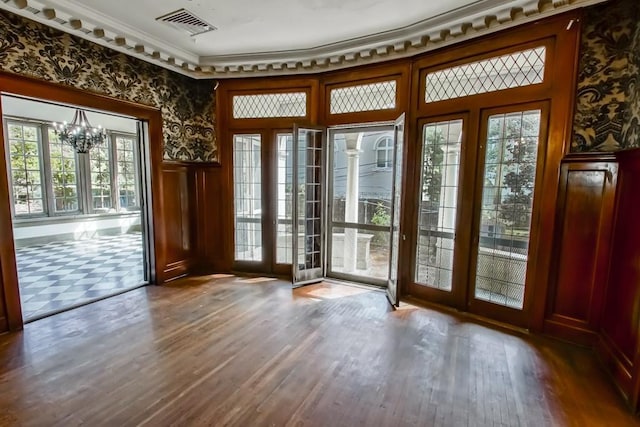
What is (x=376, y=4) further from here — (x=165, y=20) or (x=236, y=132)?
(x=236, y=132)

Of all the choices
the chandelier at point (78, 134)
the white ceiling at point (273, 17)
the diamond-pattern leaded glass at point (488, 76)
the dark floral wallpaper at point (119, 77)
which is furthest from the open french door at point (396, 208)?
the chandelier at point (78, 134)

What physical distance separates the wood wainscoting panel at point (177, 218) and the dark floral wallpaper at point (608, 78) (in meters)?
4.87

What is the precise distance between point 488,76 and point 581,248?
193 cm

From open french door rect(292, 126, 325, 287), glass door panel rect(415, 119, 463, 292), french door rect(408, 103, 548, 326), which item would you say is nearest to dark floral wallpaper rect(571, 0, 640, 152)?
french door rect(408, 103, 548, 326)

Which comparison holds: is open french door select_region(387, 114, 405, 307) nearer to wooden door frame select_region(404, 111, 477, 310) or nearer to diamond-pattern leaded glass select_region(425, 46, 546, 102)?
wooden door frame select_region(404, 111, 477, 310)

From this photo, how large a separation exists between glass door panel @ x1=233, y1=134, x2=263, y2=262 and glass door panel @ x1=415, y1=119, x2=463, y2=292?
2441mm

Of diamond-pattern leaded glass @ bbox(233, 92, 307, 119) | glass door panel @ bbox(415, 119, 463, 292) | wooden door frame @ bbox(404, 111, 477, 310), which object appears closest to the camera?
wooden door frame @ bbox(404, 111, 477, 310)

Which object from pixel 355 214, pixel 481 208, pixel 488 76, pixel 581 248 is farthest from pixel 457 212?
pixel 355 214

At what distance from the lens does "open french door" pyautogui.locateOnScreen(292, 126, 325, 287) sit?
174 inches

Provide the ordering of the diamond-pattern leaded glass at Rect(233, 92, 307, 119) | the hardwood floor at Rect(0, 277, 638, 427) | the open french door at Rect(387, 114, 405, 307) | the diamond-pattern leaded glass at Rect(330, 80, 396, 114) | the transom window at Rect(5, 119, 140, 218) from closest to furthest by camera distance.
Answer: the hardwood floor at Rect(0, 277, 638, 427)
the open french door at Rect(387, 114, 405, 307)
the diamond-pattern leaded glass at Rect(330, 80, 396, 114)
the diamond-pattern leaded glass at Rect(233, 92, 307, 119)
the transom window at Rect(5, 119, 140, 218)

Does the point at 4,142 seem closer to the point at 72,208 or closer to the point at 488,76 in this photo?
the point at 488,76

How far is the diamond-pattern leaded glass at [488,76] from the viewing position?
3.02m

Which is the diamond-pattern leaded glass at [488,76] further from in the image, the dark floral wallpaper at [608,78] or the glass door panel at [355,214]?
the glass door panel at [355,214]

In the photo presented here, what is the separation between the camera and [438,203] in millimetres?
3756
